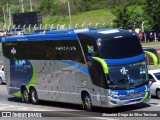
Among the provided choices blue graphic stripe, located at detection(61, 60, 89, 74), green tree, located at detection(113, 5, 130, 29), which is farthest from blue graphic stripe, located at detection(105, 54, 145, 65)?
green tree, located at detection(113, 5, 130, 29)

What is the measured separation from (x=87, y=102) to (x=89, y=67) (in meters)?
1.52

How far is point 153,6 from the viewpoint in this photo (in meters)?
59.4

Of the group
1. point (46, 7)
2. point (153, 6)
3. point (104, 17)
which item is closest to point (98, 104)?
point (153, 6)

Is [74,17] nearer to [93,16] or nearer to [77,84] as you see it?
[93,16]

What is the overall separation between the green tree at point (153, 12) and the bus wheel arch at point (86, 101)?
39.8 meters

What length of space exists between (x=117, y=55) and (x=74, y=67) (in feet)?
7.29

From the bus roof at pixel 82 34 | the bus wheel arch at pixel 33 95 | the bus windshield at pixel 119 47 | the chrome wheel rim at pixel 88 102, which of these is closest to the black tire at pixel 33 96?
the bus wheel arch at pixel 33 95

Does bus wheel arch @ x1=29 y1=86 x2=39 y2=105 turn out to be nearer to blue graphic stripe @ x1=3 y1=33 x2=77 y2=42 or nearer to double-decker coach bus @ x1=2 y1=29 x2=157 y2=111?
double-decker coach bus @ x1=2 y1=29 x2=157 y2=111

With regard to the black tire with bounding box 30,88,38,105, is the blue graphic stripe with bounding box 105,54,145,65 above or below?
above

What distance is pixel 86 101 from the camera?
20.6m

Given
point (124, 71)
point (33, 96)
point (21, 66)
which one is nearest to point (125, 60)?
point (124, 71)

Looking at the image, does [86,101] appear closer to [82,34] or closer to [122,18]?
[82,34]

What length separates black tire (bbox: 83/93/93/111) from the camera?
20391 millimetres

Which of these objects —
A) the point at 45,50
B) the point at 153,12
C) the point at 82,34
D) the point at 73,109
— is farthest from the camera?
the point at 153,12
